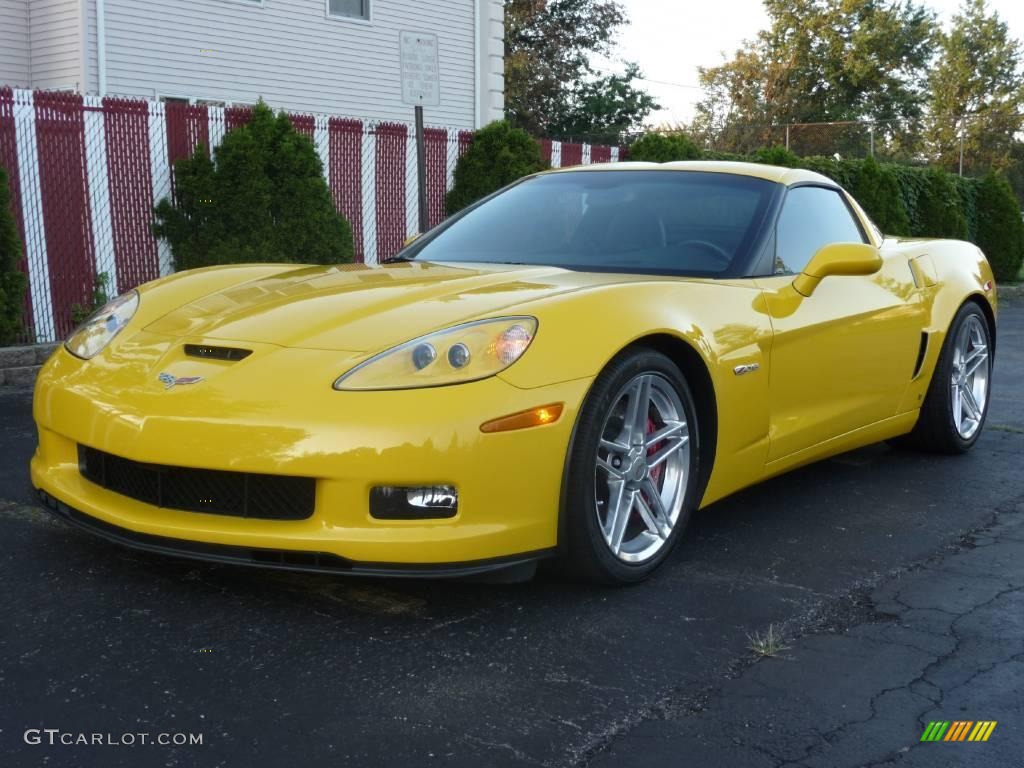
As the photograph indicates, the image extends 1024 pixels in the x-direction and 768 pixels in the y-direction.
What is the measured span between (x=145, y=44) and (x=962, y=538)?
1342 cm

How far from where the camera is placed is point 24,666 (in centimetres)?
280

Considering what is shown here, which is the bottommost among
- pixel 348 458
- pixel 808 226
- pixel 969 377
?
pixel 969 377

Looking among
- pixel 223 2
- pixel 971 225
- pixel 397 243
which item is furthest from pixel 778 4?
pixel 397 243

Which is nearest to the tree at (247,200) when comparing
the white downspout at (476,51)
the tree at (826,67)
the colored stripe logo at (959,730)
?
the colored stripe logo at (959,730)

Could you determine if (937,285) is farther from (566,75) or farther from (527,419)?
(566,75)

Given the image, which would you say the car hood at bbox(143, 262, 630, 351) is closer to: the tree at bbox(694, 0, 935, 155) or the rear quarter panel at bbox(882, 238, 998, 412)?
the rear quarter panel at bbox(882, 238, 998, 412)

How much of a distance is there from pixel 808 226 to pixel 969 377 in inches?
56.8

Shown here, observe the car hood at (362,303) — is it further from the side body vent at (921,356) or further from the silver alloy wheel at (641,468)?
the side body vent at (921,356)

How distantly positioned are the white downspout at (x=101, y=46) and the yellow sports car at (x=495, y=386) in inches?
446

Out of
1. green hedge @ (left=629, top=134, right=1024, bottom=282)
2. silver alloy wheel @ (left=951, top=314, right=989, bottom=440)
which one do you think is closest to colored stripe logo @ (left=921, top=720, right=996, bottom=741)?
silver alloy wheel @ (left=951, top=314, right=989, bottom=440)

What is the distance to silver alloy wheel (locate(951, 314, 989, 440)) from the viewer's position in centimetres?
543

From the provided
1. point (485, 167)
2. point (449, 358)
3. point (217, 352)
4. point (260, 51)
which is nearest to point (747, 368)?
point (449, 358)

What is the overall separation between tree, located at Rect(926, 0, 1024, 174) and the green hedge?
124ft

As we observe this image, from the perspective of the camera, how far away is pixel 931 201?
18.0 metres
